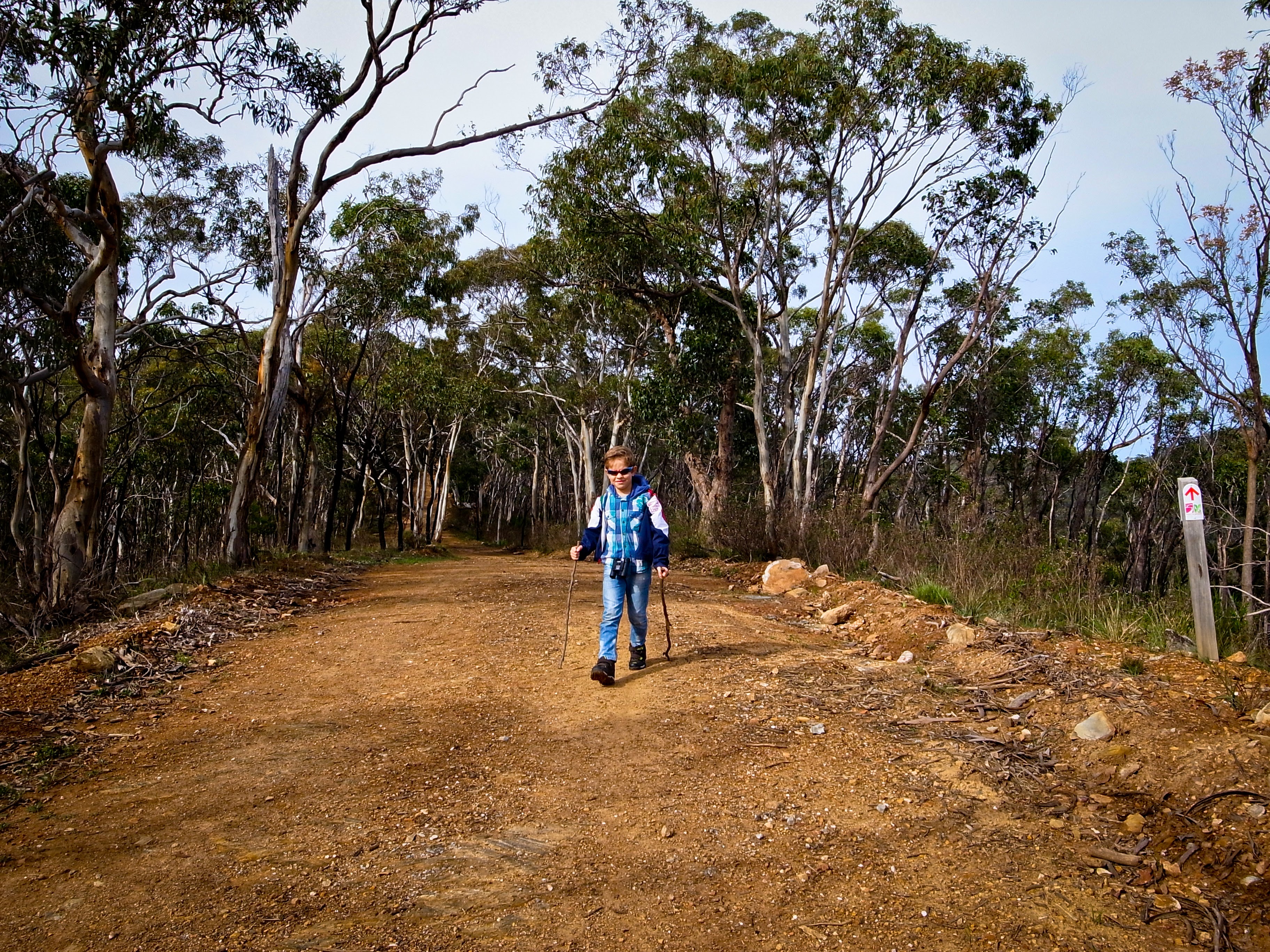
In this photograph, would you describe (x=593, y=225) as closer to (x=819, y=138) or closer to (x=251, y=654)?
(x=819, y=138)

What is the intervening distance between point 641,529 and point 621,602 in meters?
0.53

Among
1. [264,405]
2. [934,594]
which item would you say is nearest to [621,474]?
[934,594]

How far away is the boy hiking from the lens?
18.4 ft

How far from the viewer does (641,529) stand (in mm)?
5633

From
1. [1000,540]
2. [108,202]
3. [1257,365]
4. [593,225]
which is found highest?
[593,225]

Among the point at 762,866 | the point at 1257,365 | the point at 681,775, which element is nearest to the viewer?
the point at 762,866

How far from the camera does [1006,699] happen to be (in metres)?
4.98

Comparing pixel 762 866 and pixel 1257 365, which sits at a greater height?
pixel 1257 365

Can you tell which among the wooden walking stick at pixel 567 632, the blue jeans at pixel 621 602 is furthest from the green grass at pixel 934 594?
the wooden walking stick at pixel 567 632

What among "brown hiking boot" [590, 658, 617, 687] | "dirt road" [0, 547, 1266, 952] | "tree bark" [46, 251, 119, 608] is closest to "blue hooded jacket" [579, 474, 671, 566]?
"brown hiking boot" [590, 658, 617, 687]

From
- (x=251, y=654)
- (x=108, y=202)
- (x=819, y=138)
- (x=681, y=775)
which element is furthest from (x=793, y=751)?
(x=819, y=138)

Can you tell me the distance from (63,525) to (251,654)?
4.17 m

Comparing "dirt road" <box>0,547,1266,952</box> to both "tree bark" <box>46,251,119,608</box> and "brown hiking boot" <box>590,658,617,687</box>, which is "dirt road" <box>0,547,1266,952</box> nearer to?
"brown hiking boot" <box>590,658,617,687</box>

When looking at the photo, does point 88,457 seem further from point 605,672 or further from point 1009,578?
point 1009,578
